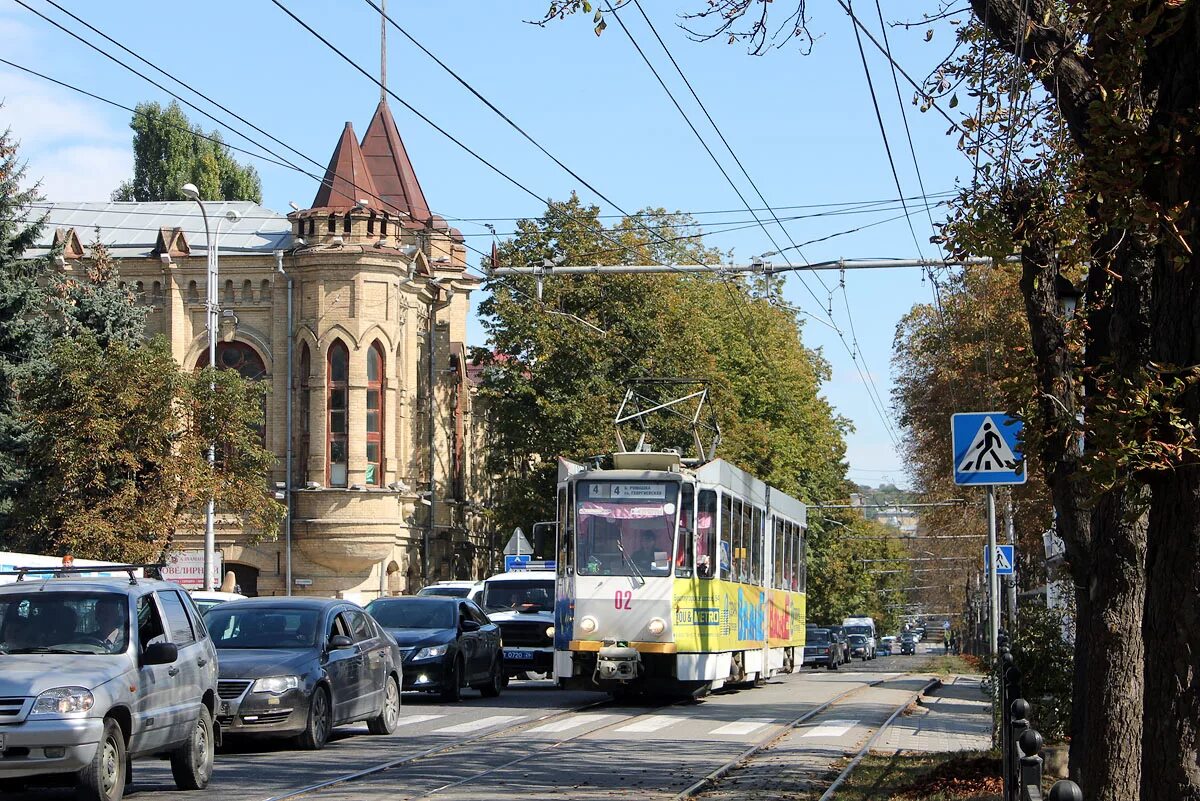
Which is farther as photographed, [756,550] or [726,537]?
[756,550]

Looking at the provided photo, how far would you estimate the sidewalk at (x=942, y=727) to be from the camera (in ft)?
59.2

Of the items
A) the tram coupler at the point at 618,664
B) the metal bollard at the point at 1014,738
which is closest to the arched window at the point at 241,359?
the tram coupler at the point at 618,664

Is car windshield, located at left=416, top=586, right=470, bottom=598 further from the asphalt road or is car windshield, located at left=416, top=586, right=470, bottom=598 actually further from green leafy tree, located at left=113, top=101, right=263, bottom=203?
green leafy tree, located at left=113, top=101, right=263, bottom=203

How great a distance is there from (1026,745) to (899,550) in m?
114

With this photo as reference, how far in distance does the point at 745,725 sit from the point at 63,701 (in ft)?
36.8

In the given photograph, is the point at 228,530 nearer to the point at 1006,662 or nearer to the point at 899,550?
the point at 1006,662

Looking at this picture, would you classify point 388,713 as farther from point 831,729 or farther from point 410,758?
point 831,729

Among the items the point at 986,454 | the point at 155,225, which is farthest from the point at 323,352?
the point at 986,454

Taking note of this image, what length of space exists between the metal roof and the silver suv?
38325 mm

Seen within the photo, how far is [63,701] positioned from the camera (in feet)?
37.4

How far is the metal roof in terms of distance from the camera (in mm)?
52125

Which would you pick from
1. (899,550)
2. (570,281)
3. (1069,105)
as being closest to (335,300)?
(570,281)

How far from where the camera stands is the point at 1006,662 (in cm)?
1423

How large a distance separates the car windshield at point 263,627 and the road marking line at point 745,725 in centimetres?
520
